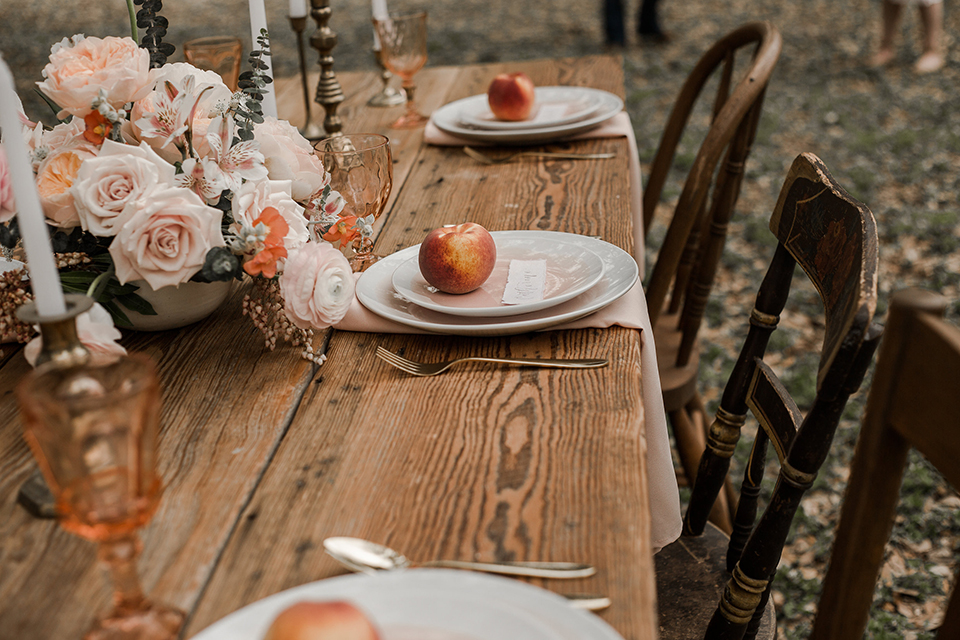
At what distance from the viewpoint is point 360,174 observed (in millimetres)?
1079

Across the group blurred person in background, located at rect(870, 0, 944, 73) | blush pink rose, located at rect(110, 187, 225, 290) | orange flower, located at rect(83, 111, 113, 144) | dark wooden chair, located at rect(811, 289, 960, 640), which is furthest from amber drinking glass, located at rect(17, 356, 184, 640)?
blurred person in background, located at rect(870, 0, 944, 73)

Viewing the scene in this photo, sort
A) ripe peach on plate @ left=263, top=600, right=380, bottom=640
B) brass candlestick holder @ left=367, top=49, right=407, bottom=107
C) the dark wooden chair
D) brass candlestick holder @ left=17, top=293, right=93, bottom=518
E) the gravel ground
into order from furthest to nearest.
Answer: brass candlestick holder @ left=367, top=49, right=407, bottom=107 < the gravel ground < brass candlestick holder @ left=17, top=293, right=93, bottom=518 < the dark wooden chair < ripe peach on plate @ left=263, top=600, right=380, bottom=640

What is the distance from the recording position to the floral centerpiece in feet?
2.64

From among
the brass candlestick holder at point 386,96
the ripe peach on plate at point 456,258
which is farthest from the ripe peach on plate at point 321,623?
the brass candlestick holder at point 386,96

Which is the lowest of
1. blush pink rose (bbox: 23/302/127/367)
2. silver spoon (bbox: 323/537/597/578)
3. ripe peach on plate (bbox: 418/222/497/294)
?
silver spoon (bbox: 323/537/597/578)

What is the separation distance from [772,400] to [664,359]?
0.62 metres

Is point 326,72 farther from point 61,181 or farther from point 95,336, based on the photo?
point 95,336

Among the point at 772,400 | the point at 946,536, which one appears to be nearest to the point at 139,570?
the point at 772,400

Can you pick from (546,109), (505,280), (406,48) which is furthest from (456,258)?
(406,48)

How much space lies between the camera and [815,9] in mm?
6812

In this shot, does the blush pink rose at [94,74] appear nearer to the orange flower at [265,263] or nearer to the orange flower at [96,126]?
the orange flower at [96,126]

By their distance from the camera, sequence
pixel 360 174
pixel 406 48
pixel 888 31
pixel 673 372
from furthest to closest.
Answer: pixel 888 31 < pixel 406 48 < pixel 673 372 < pixel 360 174

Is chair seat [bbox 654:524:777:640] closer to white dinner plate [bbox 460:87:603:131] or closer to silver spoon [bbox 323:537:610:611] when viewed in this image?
silver spoon [bbox 323:537:610:611]

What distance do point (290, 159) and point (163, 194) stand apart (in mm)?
178
